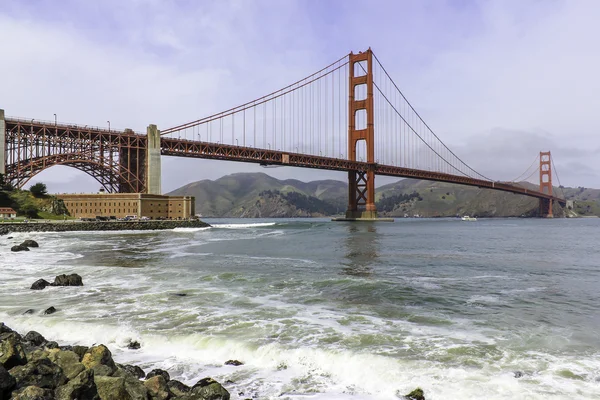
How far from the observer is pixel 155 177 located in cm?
8675

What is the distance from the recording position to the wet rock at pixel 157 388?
6.45 meters

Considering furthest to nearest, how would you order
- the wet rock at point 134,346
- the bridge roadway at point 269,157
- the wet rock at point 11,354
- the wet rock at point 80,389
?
the bridge roadway at point 269,157 → the wet rock at point 134,346 → the wet rock at point 11,354 → the wet rock at point 80,389

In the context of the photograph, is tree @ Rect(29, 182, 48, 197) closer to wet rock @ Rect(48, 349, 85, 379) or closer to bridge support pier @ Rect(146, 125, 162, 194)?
bridge support pier @ Rect(146, 125, 162, 194)

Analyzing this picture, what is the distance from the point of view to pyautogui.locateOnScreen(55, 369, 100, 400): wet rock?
6020 mm

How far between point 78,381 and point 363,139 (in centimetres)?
10733

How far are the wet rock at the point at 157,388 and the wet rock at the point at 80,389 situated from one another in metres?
0.74

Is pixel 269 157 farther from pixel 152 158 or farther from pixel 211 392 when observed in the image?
pixel 211 392

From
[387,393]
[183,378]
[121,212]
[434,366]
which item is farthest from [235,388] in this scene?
[121,212]

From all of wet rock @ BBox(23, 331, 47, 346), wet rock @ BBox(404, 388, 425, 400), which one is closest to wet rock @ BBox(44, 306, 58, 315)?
wet rock @ BBox(23, 331, 47, 346)

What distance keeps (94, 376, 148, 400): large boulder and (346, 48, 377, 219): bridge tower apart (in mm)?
100643

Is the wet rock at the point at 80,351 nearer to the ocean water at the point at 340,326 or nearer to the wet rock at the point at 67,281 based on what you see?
the ocean water at the point at 340,326

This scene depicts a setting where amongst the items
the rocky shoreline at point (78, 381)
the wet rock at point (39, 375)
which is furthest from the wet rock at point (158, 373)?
the wet rock at point (39, 375)

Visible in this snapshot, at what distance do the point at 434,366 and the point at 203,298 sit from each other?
9067mm

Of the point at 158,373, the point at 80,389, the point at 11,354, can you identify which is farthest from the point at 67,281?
the point at 80,389
